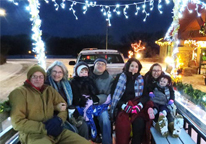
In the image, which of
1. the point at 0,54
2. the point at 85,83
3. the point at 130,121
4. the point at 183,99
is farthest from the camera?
the point at 0,54

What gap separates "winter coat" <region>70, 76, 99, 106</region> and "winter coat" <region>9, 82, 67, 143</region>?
68 cm

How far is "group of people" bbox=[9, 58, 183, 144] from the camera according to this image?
7.64 ft

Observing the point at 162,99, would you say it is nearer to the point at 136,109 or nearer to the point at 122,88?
the point at 136,109

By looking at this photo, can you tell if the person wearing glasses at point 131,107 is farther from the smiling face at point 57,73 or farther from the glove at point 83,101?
the smiling face at point 57,73

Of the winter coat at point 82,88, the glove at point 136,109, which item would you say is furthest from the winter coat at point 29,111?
the glove at point 136,109

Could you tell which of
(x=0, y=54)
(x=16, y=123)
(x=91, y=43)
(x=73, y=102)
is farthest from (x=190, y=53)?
(x=91, y=43)

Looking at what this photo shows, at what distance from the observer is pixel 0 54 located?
22.0m

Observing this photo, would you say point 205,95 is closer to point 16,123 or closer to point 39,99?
point 39,99

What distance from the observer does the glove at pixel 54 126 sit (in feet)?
7.63

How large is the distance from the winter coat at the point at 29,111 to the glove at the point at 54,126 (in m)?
0.05

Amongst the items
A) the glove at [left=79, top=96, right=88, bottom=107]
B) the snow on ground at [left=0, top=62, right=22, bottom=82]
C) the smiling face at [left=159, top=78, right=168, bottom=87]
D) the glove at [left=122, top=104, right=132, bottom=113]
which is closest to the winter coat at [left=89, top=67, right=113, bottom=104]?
the glove at [left=79, top=96, right=88, bottom=107]

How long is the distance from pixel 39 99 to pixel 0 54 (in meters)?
22.6

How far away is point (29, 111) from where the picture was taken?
91.7 inches

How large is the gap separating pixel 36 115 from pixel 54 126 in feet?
0.86
